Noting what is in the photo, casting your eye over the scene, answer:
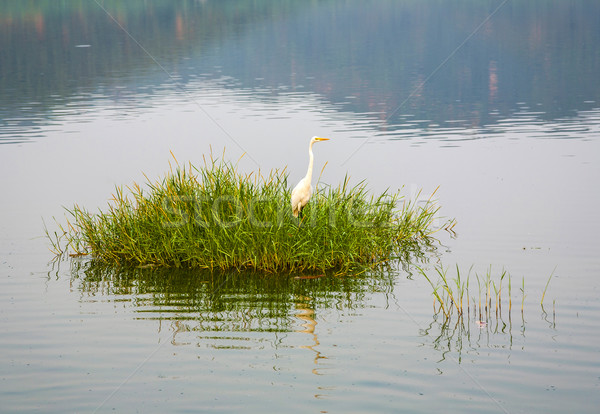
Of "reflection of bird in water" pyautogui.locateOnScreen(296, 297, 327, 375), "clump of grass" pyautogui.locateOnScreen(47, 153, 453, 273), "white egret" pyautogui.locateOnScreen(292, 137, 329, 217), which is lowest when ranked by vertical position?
"reflection of bird in water" pyautogui.locateOnScreen(296, 297, 327, 375)

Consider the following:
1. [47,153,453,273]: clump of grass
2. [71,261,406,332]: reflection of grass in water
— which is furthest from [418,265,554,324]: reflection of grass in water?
[47,153,453,273]: clump of grass

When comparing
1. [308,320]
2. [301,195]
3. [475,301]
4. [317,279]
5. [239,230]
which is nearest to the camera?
[308,320]

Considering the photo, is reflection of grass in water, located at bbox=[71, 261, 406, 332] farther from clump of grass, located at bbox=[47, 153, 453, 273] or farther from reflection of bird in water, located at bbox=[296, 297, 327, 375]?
clump of grass, located at bbox=[47, 153, 453, 273]

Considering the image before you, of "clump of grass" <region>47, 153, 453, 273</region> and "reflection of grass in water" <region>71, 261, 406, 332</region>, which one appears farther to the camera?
"clump of grass" <region>47, 153, 453, 273</region>

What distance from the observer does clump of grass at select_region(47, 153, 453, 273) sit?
39.3ft

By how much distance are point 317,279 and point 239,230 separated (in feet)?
4.21

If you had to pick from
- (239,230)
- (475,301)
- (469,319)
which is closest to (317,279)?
(239,230)

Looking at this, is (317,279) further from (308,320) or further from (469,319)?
(469,319)

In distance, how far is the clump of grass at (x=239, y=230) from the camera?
12.0 m

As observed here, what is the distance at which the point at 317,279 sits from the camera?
11.8 meters

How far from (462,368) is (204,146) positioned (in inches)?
727

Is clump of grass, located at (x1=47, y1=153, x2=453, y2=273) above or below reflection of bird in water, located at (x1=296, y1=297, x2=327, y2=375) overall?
above

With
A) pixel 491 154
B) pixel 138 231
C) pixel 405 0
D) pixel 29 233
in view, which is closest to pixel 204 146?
pixel 491 154

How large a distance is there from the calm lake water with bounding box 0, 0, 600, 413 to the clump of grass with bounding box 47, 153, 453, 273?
1.18ft
